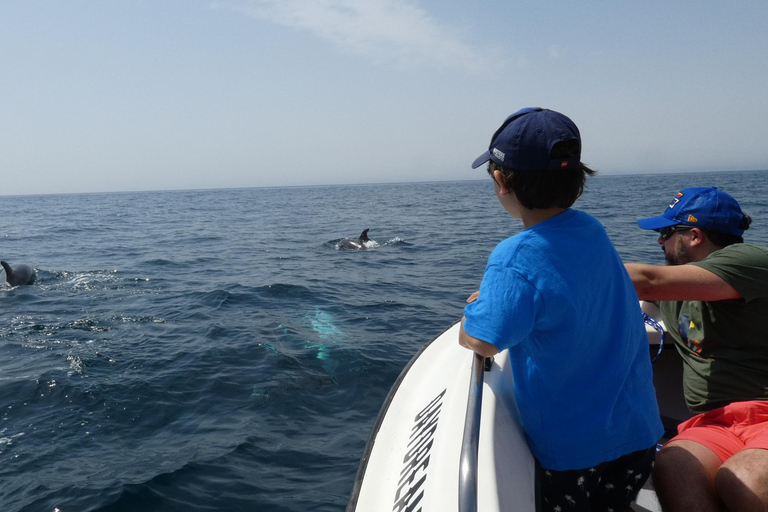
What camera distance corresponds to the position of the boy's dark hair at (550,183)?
1738 mm

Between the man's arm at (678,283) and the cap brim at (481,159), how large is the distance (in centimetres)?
89

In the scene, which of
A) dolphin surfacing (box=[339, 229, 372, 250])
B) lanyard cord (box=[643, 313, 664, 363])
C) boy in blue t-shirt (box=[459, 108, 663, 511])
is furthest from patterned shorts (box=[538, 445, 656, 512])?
dolphin surfacing (box=[339, 229, 372, 250])

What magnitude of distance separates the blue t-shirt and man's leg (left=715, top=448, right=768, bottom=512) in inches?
19.9

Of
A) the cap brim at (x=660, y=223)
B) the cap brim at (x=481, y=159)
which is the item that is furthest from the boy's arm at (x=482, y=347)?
the cap brim at (x=660, y=223)

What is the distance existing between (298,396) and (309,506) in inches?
75.5

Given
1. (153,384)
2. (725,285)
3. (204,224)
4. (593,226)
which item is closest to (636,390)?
(593,226)

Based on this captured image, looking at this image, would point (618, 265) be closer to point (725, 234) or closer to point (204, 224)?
point (725, 234)

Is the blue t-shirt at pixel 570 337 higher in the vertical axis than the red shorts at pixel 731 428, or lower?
higher

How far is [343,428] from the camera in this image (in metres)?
5.34

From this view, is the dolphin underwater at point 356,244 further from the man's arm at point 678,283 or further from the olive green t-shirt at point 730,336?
the man's arm at point 678,283

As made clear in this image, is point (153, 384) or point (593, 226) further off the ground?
point (593, 226)

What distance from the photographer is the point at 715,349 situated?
9.20ft

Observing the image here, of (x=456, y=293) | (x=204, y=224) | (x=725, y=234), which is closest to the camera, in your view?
(x=725, y=234)

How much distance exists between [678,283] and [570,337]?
99 cm
